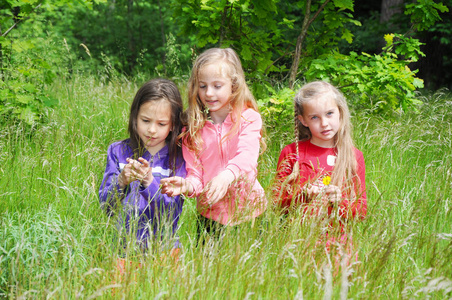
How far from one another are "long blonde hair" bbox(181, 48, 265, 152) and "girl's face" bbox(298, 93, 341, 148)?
37 cm

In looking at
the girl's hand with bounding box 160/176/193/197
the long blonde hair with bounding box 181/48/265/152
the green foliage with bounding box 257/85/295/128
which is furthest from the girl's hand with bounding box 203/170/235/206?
the green foliage with bounding box 257/85/295/128

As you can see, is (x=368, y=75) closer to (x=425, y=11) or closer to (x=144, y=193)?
(x=425, y=11)

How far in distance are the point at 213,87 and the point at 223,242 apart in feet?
2.97

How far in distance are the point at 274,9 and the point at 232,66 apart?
52.0 inches

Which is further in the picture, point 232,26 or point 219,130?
point 232,26

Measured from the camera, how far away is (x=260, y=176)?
2.91m

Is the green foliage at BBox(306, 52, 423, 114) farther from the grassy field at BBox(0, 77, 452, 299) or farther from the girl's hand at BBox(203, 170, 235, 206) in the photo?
the girl's hand at BBox(203, 170, 235, 206)

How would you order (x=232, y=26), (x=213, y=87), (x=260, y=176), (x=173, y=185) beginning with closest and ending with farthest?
(x=173, y=185)
(x=213, y=87)
(x=260, y=176)
(x=232, y=26)

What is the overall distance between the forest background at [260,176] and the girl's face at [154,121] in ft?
1.38

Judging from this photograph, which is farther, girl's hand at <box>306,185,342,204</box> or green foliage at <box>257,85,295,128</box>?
green foliage at <box>257,85,295,128</box>

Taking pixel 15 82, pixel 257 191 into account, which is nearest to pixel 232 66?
pixel 257 191

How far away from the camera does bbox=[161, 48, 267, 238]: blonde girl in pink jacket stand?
2357 mm

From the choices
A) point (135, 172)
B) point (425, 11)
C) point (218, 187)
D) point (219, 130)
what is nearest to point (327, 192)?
point (218, 187)

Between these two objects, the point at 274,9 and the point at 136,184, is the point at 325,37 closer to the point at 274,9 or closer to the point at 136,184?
the point at 274,9
